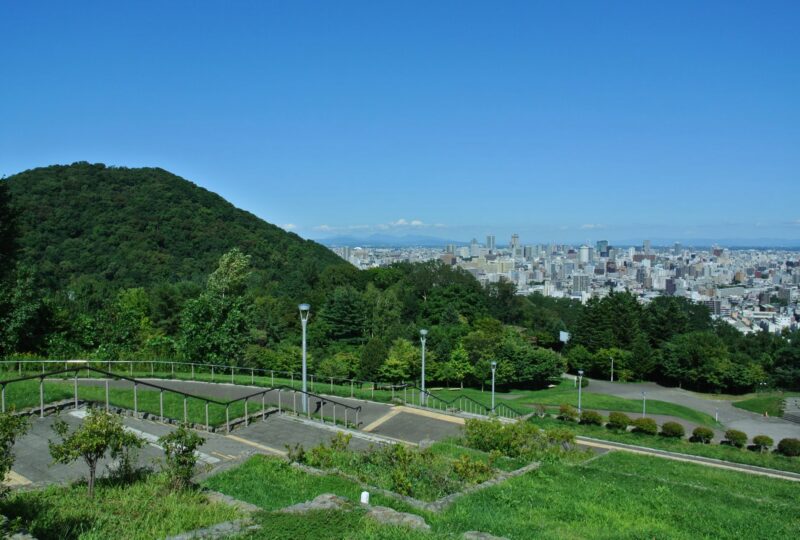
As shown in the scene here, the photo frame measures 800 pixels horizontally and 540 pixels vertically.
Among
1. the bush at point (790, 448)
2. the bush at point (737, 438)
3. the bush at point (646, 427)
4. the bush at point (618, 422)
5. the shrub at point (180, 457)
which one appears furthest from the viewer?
the bush at point (618, 422)

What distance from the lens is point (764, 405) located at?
41.3m

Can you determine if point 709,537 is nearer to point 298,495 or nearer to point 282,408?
point 298,495

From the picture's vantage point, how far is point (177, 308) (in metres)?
37.4

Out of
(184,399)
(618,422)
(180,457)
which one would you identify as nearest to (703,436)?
(618,422)

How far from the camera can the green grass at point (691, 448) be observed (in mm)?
16078

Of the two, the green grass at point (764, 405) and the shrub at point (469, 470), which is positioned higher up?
the shrub at point (469, 470)

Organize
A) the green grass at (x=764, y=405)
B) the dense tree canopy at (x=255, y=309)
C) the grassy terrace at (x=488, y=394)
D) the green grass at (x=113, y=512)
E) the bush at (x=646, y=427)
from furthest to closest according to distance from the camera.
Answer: the green grass at (x=764, y=405), the dense tree canopy at (x=255, y=309), the bush at (x=646, y=427), the grassy terrace at (x=488, y=394), the green grass at (x=113, y=512)

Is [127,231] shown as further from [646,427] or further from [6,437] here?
[6,437]

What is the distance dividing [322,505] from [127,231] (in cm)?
4929

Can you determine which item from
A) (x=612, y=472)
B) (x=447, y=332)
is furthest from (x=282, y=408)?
(x=447, y=332)

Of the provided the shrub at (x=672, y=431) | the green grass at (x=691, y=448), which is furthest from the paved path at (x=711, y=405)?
the green grass at (x=691, y=448)

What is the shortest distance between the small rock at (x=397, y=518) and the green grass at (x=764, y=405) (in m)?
39.9

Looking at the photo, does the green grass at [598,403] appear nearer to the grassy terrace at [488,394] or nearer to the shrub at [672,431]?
the grassy terrace at [488,394]

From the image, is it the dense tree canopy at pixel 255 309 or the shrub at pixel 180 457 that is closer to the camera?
the shrub at pixel 180 457
